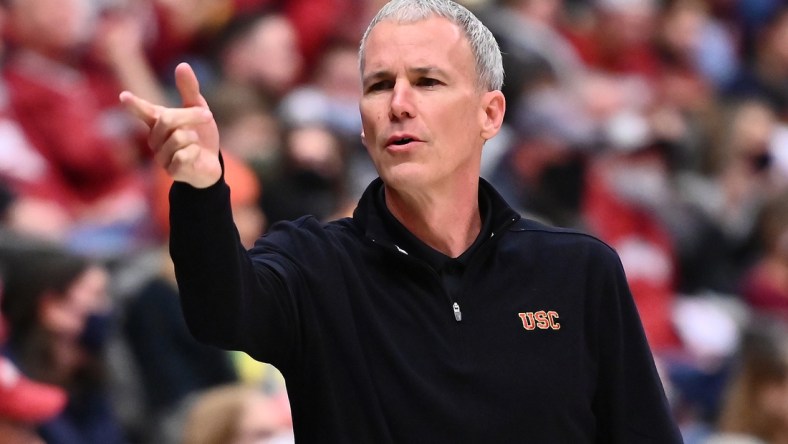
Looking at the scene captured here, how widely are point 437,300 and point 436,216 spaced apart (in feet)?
0.60

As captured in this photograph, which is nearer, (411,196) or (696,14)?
(411,196)

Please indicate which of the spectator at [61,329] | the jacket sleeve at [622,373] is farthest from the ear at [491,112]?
the spectator at [61,329]

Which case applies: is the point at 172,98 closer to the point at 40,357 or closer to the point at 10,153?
the point at 10,153

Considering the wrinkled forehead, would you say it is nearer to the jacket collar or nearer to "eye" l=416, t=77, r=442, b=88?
"eye" l=416, t=77, r=442, b=88

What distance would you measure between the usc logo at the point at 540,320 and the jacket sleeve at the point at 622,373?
86 millimetres

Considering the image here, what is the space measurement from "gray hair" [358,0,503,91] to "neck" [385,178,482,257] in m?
0.22

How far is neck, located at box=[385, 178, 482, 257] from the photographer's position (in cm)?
262

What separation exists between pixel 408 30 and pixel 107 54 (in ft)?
12.1

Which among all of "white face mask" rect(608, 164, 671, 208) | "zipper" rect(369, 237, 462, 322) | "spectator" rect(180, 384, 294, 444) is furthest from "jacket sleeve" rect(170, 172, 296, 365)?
"white face mask" rect(608, 164, 671, 208)

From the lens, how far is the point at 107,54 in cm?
602

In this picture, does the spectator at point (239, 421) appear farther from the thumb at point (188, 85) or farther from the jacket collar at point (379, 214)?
the thumb at point (188, 85)

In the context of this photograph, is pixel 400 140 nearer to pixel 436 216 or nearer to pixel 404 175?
pixel 404 175

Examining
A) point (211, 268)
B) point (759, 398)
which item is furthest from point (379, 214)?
point (759, 398)

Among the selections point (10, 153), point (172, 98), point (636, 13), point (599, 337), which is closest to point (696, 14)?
point (636, 13)
